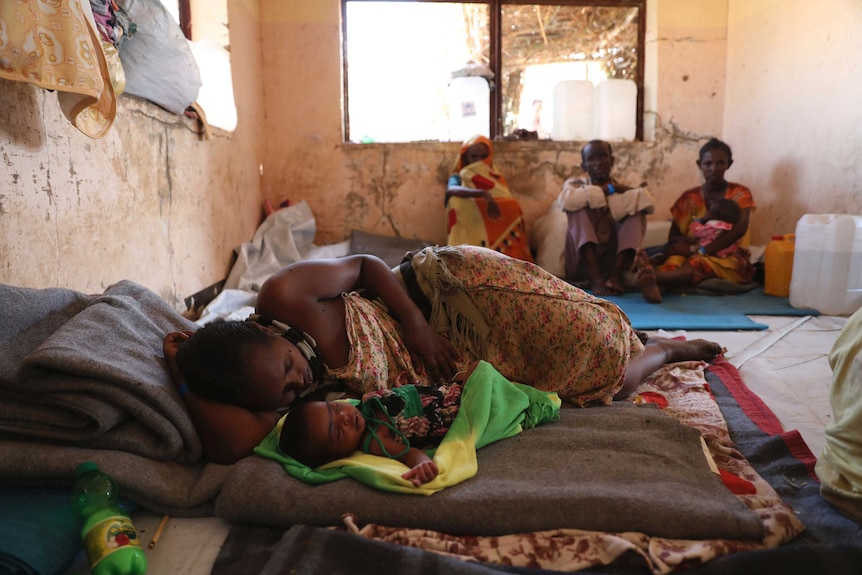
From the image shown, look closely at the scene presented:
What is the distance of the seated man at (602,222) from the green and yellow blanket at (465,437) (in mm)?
2560

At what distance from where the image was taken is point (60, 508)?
108cm

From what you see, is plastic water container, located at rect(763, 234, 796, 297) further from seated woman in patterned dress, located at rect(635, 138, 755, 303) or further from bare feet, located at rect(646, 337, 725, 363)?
bare feet, located at rect(646, 337, 725, 363)

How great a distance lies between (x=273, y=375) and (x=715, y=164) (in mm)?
3697

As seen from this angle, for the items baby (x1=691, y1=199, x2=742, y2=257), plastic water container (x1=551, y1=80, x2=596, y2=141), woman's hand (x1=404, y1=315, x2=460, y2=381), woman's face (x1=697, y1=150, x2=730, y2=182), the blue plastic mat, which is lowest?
the blue plastic mat

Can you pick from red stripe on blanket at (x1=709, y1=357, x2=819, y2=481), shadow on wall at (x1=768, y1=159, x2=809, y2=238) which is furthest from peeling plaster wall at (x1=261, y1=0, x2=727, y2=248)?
red stripe on blanket at (x1=709, y1=357, x2=819, y2=481)

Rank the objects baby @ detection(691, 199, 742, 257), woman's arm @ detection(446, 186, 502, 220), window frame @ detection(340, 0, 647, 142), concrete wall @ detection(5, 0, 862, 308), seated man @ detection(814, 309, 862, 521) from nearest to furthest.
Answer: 1. seated man @ detection(814, 309, 862, 521)
2. concrete wall @ detection(5, 0, 862, 308)
3. baby @ detection(691, 199, 742, 257)
4. woman's arm @ detection(446, 186, 502, 220)
5. window frame @ detection(340, 0, 647, 142)

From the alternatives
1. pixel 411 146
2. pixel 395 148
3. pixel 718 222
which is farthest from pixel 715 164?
pixel 395 148

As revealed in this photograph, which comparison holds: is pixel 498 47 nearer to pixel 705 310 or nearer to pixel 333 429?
pixel 705 310

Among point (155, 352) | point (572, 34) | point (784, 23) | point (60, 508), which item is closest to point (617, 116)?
point (572, 34)

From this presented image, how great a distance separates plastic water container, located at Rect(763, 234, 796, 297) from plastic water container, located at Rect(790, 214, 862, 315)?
0.65 feet

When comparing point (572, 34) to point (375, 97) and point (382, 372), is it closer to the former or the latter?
point (375, 97)

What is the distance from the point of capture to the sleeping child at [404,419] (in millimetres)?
1221

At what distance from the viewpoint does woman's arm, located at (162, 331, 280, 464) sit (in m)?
1.29

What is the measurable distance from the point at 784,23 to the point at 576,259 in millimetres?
2260
